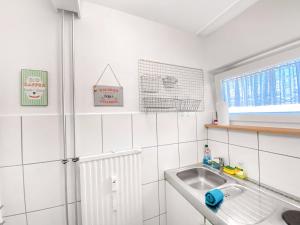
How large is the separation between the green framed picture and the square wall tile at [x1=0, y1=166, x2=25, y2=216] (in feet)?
1.28

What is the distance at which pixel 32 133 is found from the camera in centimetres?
92

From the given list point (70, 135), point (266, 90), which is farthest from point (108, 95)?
point (266, 90)

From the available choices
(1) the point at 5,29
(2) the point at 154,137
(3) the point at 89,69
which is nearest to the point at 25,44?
(1) the point at 5,29

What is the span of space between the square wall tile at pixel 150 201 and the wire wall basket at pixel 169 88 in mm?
627

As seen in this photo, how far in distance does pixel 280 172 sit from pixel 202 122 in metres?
0.69

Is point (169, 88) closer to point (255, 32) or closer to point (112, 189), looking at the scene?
point (255, 32)

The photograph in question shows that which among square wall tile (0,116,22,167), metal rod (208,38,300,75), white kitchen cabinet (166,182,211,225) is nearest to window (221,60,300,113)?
metal rod (208,38,300,75)

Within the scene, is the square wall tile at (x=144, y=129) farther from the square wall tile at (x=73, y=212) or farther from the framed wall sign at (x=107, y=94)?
the square wall tile at (x=73, y=212)

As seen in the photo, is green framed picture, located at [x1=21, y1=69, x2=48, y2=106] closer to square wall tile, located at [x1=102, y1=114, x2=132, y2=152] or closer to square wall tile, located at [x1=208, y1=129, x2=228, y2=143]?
square wall tile, located at [x1=102, y1=114, x2=132, y2=152]

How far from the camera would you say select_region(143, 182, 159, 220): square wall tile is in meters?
1.24

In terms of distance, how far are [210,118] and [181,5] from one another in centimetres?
102

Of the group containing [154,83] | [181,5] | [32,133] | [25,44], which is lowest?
[32,133]

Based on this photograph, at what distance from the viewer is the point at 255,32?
1.14m

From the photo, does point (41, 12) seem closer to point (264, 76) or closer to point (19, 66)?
point (19, 66)
